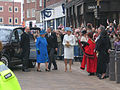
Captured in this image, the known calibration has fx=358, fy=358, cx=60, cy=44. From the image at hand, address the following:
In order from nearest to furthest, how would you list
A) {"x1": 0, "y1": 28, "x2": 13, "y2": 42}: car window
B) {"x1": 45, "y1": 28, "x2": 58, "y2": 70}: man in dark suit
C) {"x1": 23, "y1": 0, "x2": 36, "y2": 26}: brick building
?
{"x1": 0, "y1": 28, "x2": 13, "y2": 42}: car window → {"x1": 45, "y1": 28, "x2": 58, "y2": 70}: man in dark suit → {"x1": 23, "y1": 0, "x2": 36, "y2": 26}: brick building

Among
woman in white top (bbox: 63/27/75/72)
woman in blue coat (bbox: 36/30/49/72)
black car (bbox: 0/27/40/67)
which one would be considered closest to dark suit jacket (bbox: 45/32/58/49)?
woman in blue coat (bbox: 36/30/49/72)

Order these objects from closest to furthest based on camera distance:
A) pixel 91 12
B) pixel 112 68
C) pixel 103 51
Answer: pixel 112 68, pixel 103 51, pixel 91 12

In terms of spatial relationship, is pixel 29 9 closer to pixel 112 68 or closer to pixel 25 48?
pixel 25 48

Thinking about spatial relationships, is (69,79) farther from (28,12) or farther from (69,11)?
(28,12)

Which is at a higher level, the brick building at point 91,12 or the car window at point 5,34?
the brick building at point 91,12

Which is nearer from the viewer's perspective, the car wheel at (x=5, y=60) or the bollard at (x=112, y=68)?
the bollard at (x=112, y=68)

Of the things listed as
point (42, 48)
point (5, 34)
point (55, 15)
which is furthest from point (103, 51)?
point (55, 15)

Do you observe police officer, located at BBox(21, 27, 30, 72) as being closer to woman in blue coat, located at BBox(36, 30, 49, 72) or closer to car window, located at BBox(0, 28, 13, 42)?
woman in blue coat, located at BBox(36, 30, 49, 72)

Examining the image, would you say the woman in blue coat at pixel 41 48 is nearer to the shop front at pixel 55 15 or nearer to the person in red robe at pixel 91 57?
the person in red robe at pixel 91 57

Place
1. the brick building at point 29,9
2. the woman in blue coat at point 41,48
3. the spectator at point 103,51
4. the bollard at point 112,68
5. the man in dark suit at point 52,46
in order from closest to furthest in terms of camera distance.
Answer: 1. the bollard at point 112,68
2. the spectator at point 103,51
3. the woman in blue coat at point 41,48
4. the man in dark suit at point 52,46
5. the brick building at point 29,9

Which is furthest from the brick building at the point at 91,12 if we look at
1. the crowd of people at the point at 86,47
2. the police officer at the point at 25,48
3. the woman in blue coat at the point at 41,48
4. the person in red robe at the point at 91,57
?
the person in red robe at the point at 91,57

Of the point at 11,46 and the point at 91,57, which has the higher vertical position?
the point at 11,46

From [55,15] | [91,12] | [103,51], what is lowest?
[103,51]

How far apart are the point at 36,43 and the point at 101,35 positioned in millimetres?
3833
